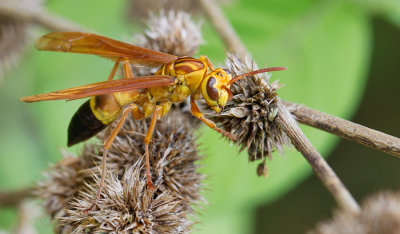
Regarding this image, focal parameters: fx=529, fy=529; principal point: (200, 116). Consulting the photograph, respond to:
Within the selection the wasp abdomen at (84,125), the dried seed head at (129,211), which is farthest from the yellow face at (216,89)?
the wasp abdomen at (84,125)

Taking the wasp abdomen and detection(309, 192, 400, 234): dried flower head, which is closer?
detection(309, 192, 400, 234): dried flower head

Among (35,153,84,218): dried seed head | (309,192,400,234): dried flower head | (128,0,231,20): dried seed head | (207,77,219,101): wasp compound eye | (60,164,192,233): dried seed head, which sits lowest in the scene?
(309,192,400,234): dried flower head

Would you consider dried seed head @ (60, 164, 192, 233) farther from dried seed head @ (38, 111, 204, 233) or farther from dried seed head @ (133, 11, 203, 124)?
dried seed head @ (133, 11, 203, 124)

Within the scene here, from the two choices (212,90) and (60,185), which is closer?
(212,90)

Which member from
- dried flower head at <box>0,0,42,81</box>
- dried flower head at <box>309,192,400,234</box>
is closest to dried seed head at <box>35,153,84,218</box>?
dried flower head at <box>309,192,400,234</box>

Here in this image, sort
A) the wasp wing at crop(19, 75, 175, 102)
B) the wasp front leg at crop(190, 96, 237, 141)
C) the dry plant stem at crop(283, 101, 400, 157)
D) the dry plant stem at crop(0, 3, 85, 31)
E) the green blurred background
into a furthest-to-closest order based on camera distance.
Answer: the green blurred background, the dry plant stem at crop(0, 3, 85, 31), the wasp front leg at crop(190, 96, 237, 141), the wasp wing at crop(19, 75, 175, 102), the dry plant stem at crop(283, 101, 400, 157)

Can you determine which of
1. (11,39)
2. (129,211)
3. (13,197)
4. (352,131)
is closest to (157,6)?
(11,39)

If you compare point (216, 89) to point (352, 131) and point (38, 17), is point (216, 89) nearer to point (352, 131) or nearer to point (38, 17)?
point (352, 131)
